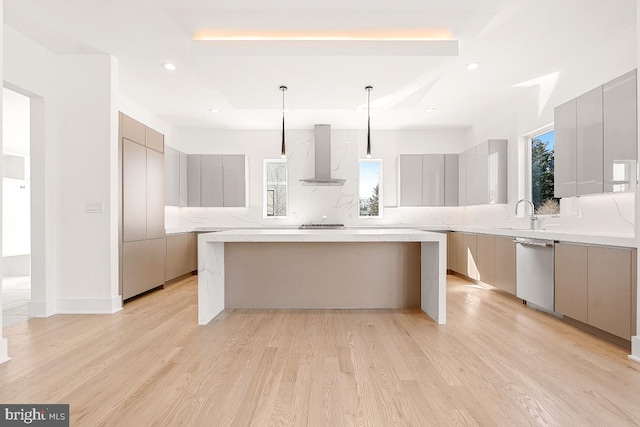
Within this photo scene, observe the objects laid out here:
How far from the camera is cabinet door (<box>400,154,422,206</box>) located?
21.3ft

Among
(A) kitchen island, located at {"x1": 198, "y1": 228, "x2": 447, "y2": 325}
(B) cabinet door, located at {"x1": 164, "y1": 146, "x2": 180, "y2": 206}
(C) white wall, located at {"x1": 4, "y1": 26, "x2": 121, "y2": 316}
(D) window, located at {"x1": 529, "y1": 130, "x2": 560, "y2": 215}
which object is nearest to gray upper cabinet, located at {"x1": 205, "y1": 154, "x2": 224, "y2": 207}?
(B) cabinet door, located at {"x1": 164, "y1": 146, "x2": 180, "y2": 206}

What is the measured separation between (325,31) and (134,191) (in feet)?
9.33

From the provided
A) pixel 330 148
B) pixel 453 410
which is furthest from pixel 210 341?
pixel 330 148

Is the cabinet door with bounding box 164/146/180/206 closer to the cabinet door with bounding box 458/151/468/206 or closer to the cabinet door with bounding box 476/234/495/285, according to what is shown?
the cabinet door with bounding box 476/234/495/285

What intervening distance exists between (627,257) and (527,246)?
125 cm

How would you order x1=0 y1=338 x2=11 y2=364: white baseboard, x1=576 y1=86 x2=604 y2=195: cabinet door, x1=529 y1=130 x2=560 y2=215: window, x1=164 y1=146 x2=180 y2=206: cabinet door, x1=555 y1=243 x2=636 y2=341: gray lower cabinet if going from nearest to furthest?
1. x1=0 y1=338 x2=11 y2=364: white baseboard
2. x1=555 y1=243 x2=636 y2=341: gray lower cabinet
3. x1=576 y1=86 x2=604 y2=195: cabinet door
4. x1=529 y1=130 x2=560 y2=215: window
5. x1=164 y1=146 x2=180 y2=206: cabinet door

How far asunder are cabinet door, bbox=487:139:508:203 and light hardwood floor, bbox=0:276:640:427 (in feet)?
7.59

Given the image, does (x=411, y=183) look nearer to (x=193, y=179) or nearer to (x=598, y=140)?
(x=598, y=140)

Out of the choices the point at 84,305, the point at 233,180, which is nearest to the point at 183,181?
the point at 233,180

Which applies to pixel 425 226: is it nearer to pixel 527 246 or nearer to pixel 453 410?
pixel 527 246

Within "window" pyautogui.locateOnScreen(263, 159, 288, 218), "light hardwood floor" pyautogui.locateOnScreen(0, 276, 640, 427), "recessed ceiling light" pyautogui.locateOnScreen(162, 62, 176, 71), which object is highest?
"recessed ceiling light" pyautogui.locateOnScreen(162, 62, 176, 71)

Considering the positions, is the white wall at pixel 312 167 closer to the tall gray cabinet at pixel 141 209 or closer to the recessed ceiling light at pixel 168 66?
the tall gray cabinet at pixel 141 209

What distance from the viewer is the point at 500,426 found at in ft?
Answer: 5.35

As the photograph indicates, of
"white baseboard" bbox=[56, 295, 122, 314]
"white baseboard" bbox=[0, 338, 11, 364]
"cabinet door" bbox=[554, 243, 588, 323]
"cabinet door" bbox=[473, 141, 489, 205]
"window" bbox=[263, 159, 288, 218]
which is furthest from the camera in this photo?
"window" bbox=[263, 159, 288, 218]
